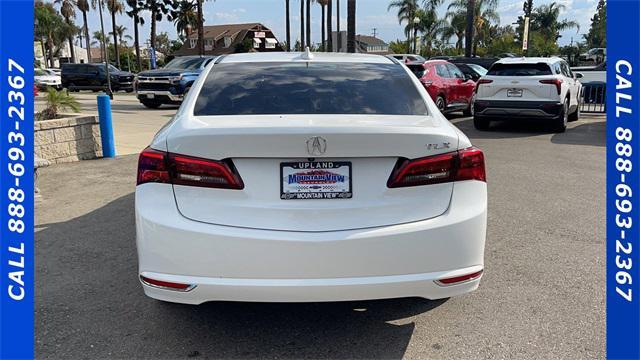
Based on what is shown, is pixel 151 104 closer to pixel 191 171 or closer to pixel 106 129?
pixel 106 129

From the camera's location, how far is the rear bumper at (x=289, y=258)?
8.81ft

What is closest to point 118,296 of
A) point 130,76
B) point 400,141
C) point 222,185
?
point 222,185

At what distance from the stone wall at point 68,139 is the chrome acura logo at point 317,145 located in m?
6.67

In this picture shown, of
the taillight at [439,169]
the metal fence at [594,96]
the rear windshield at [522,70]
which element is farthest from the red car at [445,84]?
the taillight at [439,169]

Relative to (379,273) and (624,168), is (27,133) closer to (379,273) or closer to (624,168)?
(379,273)

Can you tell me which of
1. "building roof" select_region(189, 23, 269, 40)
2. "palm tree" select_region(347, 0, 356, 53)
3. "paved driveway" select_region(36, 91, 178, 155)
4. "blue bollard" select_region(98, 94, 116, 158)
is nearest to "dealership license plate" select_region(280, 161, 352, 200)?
"blue bollard" select_region(98, 94, 116, 158)

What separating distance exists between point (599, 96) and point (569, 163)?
425 inches

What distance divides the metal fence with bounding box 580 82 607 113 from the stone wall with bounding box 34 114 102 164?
15.1 meters

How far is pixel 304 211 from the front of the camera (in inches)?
107

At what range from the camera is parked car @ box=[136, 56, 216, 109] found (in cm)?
1734

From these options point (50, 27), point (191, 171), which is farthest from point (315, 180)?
point (50, 27)

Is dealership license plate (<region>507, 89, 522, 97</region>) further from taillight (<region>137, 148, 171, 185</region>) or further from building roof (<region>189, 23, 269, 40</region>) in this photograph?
building roof (<region>189, 23, 269, 40</region>)

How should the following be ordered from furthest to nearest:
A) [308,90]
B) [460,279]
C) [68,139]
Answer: [68,139] < [308,90] < [460,279]

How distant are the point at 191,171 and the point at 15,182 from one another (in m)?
1.02
